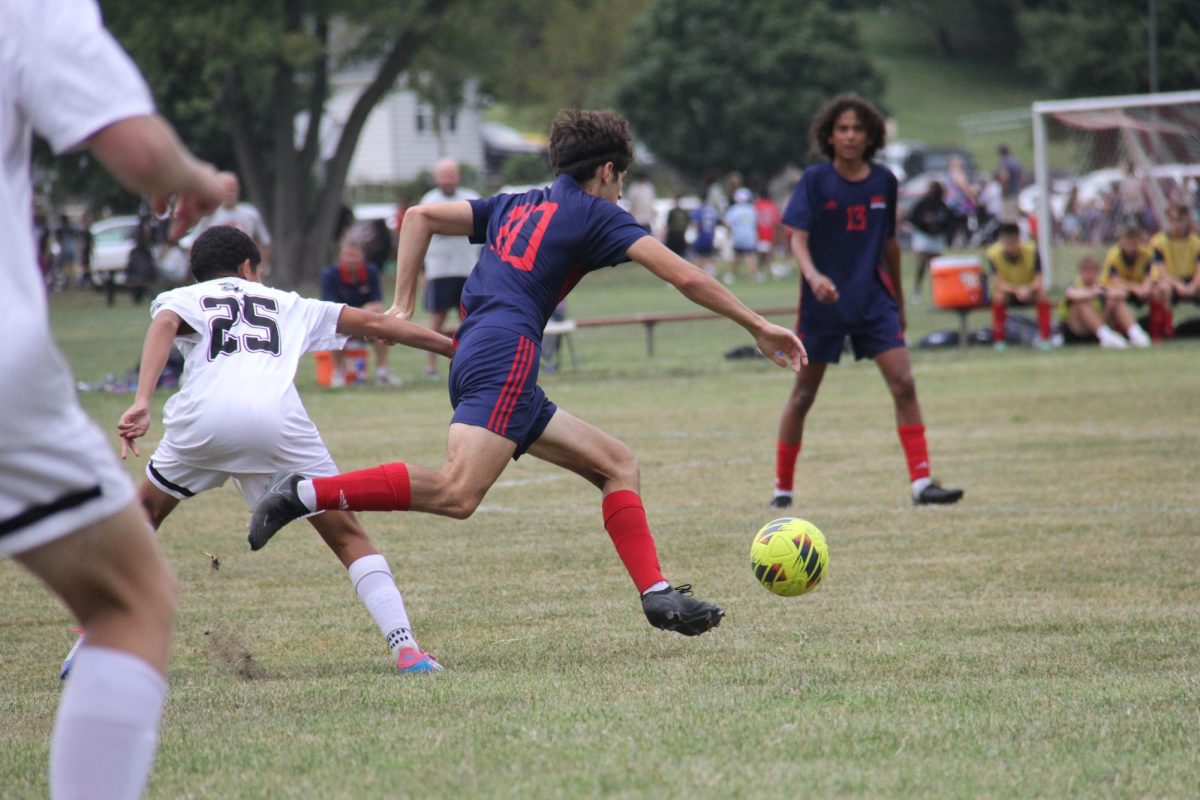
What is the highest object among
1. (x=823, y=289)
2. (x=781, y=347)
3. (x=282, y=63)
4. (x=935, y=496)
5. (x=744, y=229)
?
(x=282, y=63)

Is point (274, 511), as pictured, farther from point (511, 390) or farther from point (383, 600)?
point (511, 390)

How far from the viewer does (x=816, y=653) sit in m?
5.48

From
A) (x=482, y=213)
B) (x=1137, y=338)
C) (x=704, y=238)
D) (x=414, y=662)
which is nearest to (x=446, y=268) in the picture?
(x=1137, y=338)

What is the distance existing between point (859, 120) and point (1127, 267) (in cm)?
1058

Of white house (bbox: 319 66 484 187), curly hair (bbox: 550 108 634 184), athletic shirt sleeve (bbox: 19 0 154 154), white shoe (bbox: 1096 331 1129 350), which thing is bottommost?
white shoe (bbox: 1096 331 1129 350)

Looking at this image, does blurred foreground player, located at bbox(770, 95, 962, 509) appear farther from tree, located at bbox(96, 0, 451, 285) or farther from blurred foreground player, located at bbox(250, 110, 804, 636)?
tree, located at bbox(96, 0, 451, 285)

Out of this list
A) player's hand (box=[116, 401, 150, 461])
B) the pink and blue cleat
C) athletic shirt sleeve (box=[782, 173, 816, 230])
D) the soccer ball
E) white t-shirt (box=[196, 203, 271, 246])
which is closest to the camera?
the pink and blue cleat

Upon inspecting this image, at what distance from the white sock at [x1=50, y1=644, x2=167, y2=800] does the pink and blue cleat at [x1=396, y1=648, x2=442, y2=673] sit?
96.7 inches

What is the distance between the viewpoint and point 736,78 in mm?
55062

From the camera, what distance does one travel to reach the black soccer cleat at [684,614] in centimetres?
529

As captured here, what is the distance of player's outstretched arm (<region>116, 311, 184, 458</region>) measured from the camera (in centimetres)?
547

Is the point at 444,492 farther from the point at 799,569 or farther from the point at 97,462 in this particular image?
the point at 97,462

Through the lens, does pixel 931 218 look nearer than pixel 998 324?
No

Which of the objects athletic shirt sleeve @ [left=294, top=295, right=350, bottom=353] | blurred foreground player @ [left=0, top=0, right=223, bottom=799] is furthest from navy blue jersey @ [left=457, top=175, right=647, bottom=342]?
blurred foreground player @ [left=0, top=0, right=223, bottom=799]
